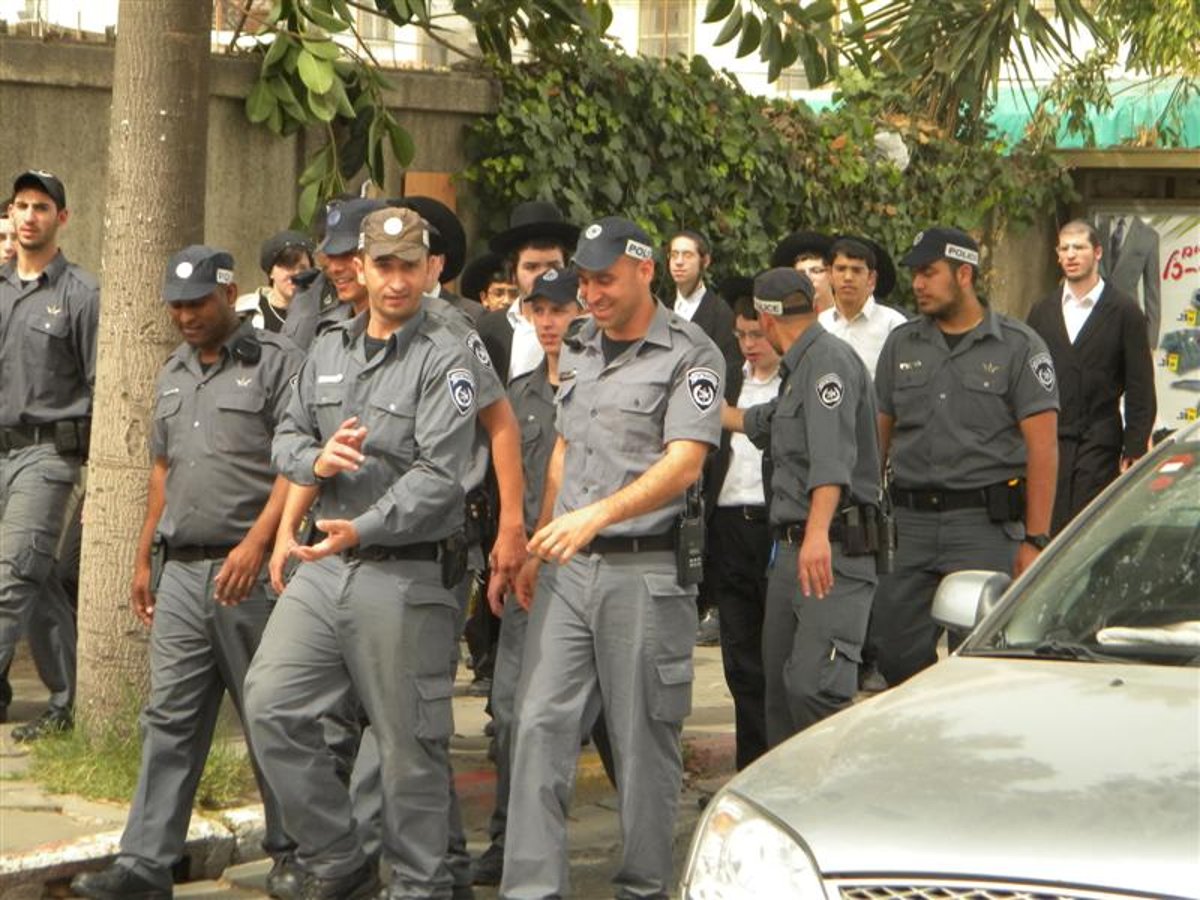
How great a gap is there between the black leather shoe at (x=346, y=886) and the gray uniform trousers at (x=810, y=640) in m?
1.56

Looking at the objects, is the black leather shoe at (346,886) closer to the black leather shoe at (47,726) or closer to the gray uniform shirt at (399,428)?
the gray uniform shirt at (399,428)

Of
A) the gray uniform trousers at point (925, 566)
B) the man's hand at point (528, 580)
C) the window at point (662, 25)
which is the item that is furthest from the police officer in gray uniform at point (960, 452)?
the window at point (662, 25)

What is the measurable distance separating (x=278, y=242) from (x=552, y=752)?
3812 mm

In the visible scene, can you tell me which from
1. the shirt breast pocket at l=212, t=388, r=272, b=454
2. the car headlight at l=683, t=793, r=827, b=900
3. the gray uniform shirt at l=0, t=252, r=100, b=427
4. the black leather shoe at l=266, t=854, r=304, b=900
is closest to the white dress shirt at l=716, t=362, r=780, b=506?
the shirt breast pocket at l=212, t=388, r=272, b=454

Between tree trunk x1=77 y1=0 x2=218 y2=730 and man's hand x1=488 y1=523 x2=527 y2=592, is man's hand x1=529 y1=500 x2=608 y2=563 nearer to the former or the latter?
man's hand x1=488 y1=523 x2=527 y2=592

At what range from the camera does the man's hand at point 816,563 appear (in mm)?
7387

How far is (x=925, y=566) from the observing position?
8.33 meters

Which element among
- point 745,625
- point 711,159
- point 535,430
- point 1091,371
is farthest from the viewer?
point 711,159

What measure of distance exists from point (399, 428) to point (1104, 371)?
5235 millimetres

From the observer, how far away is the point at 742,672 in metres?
8.50

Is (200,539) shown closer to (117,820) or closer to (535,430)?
(117,820)

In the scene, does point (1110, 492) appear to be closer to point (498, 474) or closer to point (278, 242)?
point (498, 474)

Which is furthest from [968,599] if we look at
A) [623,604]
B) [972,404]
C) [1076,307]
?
[1076,307]

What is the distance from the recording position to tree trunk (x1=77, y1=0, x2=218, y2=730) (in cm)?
796
